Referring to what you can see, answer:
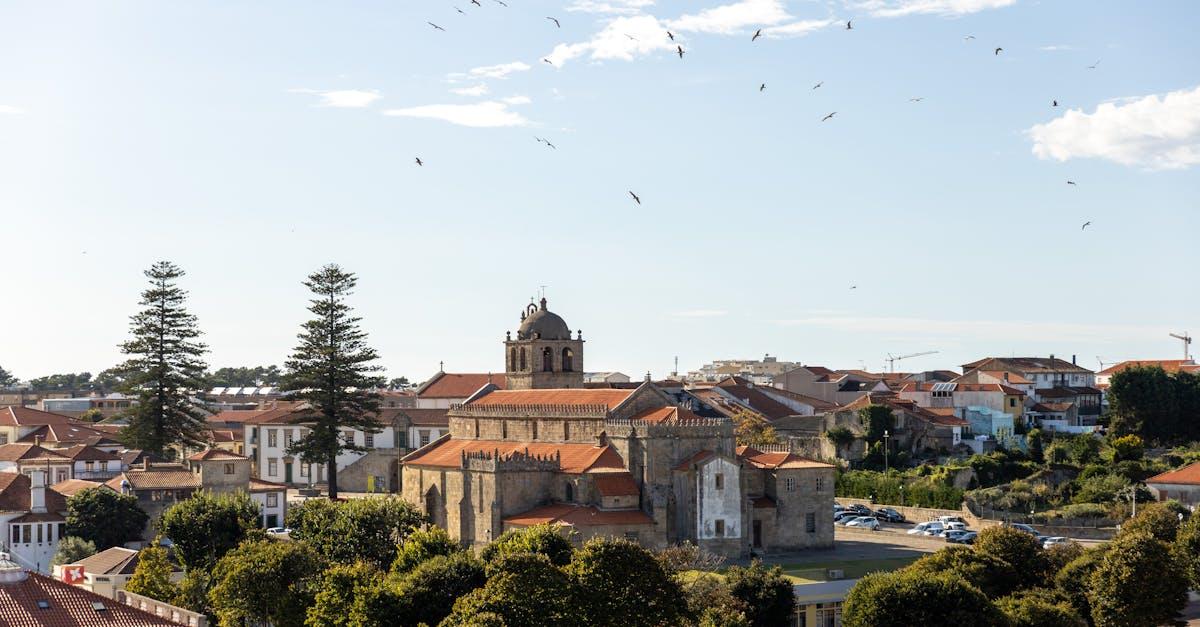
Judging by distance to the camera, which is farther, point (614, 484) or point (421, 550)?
point (614, 484)

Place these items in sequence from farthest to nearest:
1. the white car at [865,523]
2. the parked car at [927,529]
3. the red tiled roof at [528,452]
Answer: the white car at [865,523]
the parked car at [927,529]
the red tiled roof at [528,452]

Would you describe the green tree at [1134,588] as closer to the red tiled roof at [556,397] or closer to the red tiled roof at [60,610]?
the red tiled roof at [556,397]

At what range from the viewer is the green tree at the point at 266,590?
4644 centimetres

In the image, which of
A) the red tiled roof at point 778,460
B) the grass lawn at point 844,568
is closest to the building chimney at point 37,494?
the red tiled roof at point 778,460

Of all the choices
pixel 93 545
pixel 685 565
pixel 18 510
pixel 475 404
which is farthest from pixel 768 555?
pixel 18 510

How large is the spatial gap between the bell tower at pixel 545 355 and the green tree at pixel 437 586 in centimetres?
2456

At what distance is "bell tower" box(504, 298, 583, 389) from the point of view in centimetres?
6962

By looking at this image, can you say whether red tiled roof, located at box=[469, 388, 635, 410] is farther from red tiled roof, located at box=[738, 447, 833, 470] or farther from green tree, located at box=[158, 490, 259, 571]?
green tree, located at box=[158, 490, 259, 571]

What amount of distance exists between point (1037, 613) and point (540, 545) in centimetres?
1401

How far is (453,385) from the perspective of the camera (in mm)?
94625

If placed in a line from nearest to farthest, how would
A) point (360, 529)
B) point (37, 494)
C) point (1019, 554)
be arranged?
point (1019, 554) < point (360, 529) < point (37, 494)

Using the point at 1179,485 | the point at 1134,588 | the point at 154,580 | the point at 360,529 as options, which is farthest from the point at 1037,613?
the point at 154,580

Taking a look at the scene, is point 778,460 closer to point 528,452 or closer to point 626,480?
point 626,480

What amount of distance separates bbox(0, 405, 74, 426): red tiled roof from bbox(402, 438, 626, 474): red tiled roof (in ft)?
103
